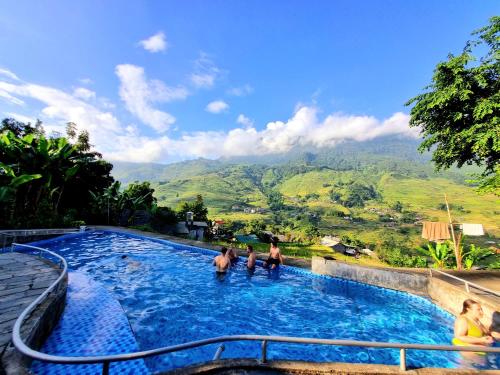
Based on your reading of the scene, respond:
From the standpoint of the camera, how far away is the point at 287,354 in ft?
18.7

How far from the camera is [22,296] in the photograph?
5.60 meters

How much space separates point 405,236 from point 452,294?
111431 millimetres

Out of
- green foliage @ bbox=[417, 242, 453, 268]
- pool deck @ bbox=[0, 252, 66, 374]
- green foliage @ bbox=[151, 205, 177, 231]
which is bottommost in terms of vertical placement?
pool deck @ bbox=[0, 252, 66, 374]

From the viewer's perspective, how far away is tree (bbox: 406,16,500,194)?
11555mm

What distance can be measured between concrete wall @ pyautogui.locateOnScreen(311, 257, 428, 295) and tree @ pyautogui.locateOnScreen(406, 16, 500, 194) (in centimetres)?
606

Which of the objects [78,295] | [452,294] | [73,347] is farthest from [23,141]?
[452,294]

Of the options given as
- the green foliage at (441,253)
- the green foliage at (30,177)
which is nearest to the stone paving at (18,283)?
the green foliage at (30,177)

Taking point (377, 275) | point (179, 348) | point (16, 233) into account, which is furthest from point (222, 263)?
point (16, 233)

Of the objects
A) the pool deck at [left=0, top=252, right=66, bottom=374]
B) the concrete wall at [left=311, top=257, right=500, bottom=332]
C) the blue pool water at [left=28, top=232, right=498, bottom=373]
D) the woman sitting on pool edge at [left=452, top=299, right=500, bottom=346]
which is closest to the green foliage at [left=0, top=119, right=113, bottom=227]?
the blue pool water at [left=28, top=232, right=498, bottom=373]

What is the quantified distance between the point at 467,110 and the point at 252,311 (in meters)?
13.1

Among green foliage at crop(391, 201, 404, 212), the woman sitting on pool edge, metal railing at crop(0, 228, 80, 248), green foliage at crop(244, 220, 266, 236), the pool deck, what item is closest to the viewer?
the pool deck

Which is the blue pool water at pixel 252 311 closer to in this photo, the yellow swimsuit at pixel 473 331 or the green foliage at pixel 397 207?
the yellow swimsuit at pixel 473 331

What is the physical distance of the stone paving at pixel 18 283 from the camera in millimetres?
4532

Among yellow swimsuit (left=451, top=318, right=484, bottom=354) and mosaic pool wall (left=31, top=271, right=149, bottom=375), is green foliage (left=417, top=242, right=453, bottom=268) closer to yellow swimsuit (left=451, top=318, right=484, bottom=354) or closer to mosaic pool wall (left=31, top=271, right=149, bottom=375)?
yellow swimsuit (left=451, top=318, right=484, bottom=354)
